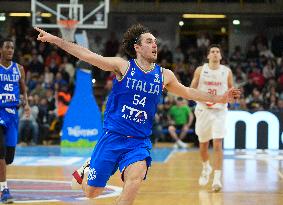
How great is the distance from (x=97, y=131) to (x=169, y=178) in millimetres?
8141

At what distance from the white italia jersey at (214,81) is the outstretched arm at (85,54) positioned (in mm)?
4600

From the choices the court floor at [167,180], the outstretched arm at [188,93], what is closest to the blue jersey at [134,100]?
the outstretched arm at [188,93]

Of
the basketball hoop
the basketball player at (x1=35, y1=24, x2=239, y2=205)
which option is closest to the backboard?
the basketball hoop

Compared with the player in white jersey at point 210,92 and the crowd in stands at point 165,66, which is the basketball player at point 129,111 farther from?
the crowd in stands at point 165,66

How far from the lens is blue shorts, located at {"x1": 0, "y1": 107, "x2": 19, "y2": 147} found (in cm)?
917

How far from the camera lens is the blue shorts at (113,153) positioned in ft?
21.8

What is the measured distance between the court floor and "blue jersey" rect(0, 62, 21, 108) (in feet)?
4.08

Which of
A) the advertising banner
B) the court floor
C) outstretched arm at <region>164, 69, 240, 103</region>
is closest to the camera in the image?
outstretched arm at <region>164, 69, 240, 103</region>

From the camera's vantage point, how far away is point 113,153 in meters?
6.72

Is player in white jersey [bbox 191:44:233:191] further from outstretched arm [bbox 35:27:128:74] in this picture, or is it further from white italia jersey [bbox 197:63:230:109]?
outstretched arm [bbox 35:27:128:74]

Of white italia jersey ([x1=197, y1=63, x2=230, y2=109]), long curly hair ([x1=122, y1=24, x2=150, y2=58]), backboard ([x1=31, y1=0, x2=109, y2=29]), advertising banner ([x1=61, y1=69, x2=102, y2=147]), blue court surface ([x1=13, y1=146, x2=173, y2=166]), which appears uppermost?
backboard ([x1=31, y1=0, x2=109, y2=29])

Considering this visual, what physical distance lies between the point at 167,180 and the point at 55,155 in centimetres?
574

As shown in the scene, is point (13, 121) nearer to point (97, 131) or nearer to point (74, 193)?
point (74, 193)

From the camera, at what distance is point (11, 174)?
12281 mm
